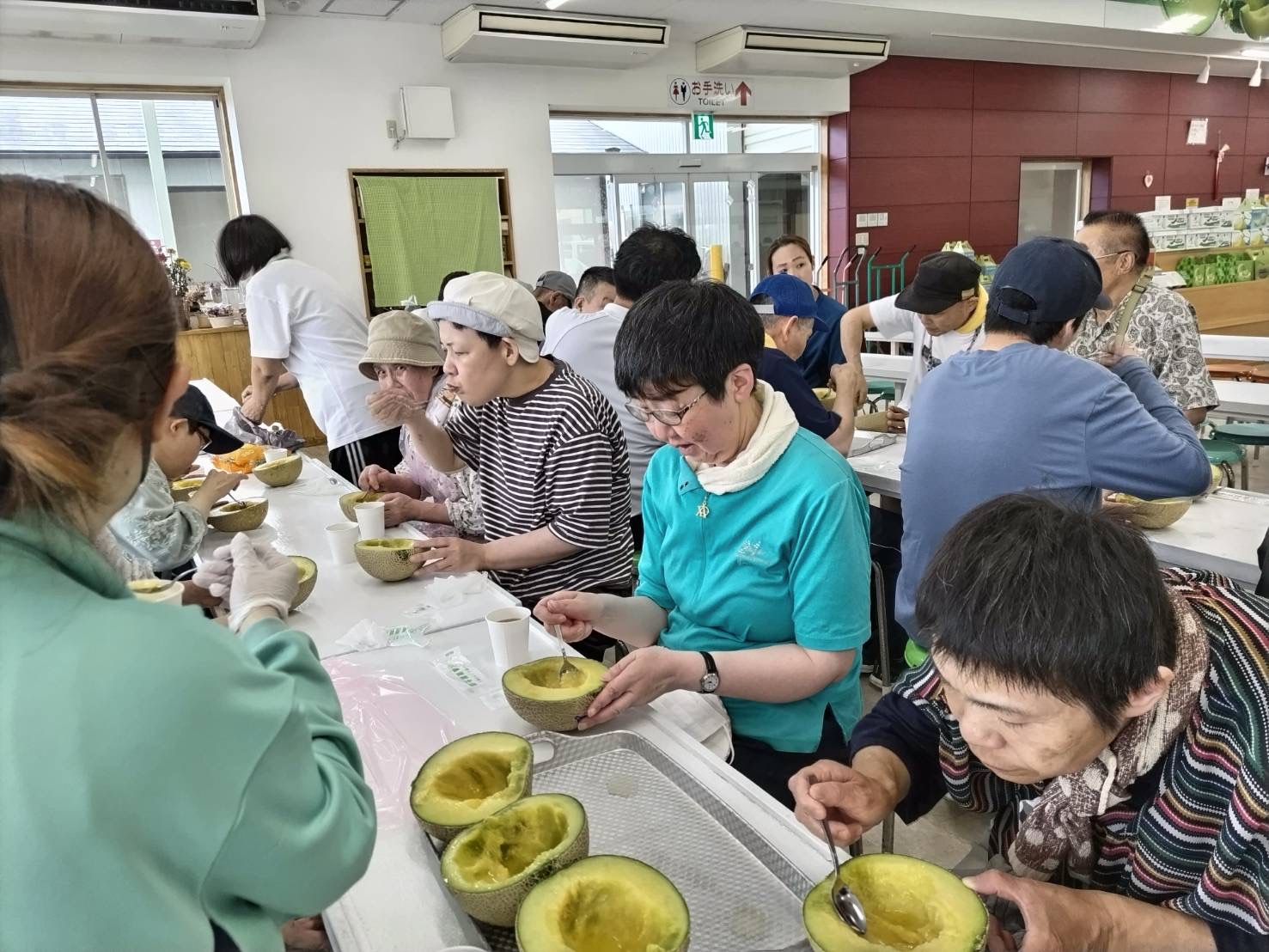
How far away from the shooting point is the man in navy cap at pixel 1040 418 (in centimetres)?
174

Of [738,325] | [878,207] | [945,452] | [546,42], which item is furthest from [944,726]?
[878,207]

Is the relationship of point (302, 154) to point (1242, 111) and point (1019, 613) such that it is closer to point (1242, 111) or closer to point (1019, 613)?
point (1019, 613)

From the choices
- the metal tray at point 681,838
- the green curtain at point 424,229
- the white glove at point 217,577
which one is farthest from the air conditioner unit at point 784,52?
the metal tray at point 681,838

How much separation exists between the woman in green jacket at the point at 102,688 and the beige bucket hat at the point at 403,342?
6.03 ft

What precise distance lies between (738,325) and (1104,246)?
87.2 inches

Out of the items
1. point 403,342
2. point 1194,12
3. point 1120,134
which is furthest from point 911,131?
Result: point 403,342

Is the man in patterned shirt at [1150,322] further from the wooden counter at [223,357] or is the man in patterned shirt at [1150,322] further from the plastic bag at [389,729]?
the wooden counter at [223,357]

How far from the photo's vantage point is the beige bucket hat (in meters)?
2.48

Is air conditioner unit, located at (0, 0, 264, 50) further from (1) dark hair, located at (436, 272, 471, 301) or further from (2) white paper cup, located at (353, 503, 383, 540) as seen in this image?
(2) white paper cup, located at (353, 503, 383, 540)

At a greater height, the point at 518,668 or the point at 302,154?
the point at 302,154

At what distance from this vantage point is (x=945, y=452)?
1924 millimetres

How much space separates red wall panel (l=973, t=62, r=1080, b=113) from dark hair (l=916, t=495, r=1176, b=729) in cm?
919

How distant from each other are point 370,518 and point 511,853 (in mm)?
1302

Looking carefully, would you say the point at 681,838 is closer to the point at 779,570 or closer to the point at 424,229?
the point at 779,570
